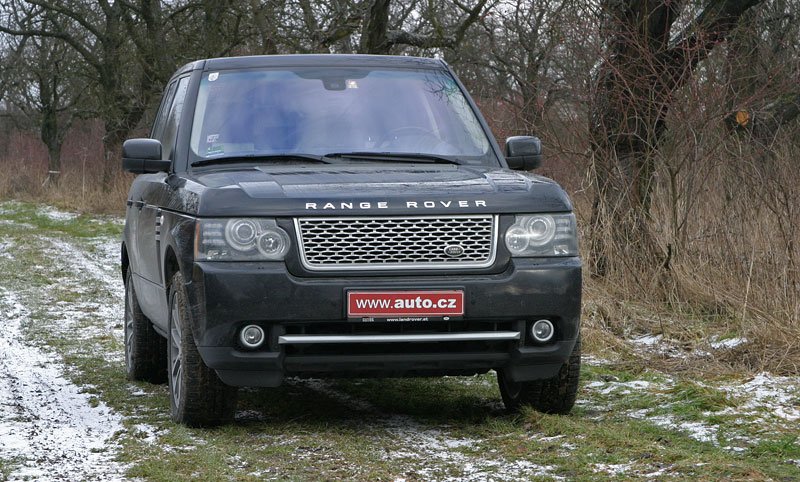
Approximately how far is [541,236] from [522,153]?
1140 mm

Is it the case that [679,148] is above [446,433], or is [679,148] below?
above

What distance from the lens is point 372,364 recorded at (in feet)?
18.1

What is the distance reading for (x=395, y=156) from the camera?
6.44m

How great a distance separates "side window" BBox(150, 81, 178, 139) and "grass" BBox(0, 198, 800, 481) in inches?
58.6

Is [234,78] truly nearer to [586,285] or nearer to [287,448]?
[287,448]

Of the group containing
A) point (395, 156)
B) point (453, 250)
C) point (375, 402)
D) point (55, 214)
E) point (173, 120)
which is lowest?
point (55, 214)

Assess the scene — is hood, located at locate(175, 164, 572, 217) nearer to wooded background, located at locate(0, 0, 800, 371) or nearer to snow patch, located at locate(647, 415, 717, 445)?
snow patch, located at locate(647, 415, 717, 445)

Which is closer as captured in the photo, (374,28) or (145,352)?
(145,352)

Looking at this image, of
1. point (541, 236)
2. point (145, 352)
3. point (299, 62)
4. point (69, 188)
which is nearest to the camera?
point (541, 236)

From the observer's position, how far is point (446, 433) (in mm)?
5797

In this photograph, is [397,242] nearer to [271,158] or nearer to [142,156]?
[271,158]

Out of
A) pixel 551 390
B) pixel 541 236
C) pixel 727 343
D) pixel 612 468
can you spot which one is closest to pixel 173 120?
pixel 541 236

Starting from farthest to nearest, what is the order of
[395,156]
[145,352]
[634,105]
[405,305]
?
[634,105]
[145,352]
[395,156]
[405,305]

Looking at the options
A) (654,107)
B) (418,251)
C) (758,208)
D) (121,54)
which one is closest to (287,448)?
(418,251)
